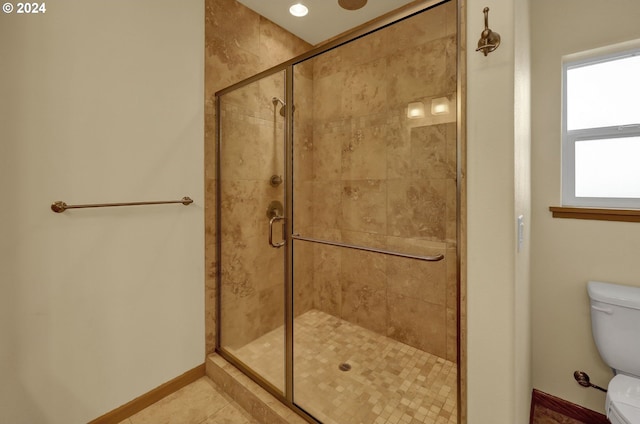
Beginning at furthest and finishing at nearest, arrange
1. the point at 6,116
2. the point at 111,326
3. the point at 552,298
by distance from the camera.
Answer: the point at 552,298 → the point at 111,326 → the point at 6,116

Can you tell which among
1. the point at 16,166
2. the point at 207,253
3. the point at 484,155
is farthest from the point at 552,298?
the point at 16,166

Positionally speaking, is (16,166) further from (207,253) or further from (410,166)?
(410,166)

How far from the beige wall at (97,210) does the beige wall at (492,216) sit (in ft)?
5.00

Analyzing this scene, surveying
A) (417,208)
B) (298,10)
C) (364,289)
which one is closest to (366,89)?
(298,10)

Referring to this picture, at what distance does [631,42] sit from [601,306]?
1278 mm

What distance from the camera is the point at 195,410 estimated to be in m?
1.53

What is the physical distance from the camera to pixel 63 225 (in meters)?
1.28

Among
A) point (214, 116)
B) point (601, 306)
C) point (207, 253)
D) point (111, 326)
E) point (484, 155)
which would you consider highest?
point (214, 116)

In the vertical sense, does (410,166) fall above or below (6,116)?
below

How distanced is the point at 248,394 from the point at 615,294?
73.9 inches

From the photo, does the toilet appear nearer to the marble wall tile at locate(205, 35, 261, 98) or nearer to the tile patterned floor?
the tile patterned floor

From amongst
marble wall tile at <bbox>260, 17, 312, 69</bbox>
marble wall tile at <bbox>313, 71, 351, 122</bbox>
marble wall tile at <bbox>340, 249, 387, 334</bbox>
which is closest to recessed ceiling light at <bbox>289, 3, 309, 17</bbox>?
marble wall tile at <bbox>260, 17, 312, 69</bbox>

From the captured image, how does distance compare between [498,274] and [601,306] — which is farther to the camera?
[601,306]

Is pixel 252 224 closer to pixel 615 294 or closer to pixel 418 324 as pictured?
pixel 418 324
